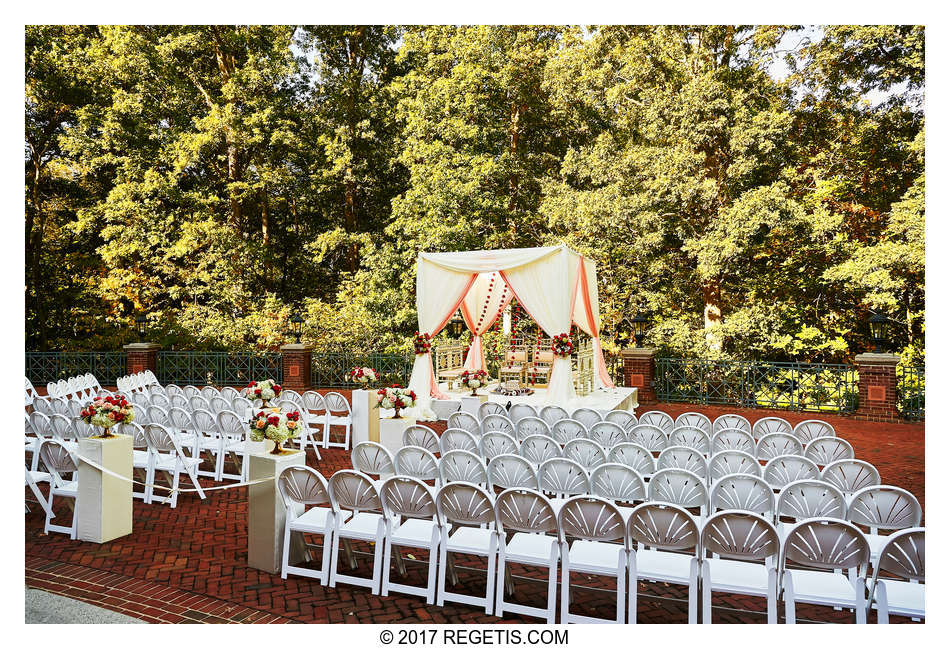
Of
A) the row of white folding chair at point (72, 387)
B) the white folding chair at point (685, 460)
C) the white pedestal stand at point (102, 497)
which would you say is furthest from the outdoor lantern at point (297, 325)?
the white folding chair at point (685, 460)

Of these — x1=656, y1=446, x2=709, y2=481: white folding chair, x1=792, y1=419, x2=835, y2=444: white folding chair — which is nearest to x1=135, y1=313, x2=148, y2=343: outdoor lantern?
x1=656, y1=446, x2=709, y2=481: white folding chair

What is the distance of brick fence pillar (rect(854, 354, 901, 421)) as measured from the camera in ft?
37.7

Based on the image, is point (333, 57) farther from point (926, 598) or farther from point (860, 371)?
point (926, 598)

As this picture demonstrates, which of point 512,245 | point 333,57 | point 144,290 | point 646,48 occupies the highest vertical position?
point 333,57

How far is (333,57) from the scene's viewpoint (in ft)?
72.3

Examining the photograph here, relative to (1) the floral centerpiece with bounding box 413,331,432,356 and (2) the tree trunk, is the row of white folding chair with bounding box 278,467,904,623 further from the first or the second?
(2) the tree trunk

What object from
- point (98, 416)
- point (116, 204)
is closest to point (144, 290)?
point (116, 204)

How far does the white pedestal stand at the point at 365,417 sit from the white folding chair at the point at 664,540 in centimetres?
535

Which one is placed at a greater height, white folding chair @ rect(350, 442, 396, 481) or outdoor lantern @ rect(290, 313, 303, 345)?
outdoor lantern @ rect(290, 313, 303, 345)

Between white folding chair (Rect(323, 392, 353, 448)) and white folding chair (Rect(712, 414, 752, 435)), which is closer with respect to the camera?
white folding chair (Rect(712, 414, 752, 435))

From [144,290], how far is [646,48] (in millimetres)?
18585

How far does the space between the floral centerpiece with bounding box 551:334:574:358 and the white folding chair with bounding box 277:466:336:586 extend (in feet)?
22.1

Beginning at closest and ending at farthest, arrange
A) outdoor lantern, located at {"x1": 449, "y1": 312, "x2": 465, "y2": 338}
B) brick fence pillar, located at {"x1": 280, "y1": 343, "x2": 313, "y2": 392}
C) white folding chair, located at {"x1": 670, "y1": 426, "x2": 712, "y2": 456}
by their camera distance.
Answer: white folding chair, located at {"x1": 670, "y1": 426, "x2": 712, "y2": 456}, brick fence pillar, located at {"x1": 280, "y1": 343, "x2": 313, "y2": 392}, outdoor lantern, located at {"x1": 449, "y1": 312, "x2": 465, "y2": 338}

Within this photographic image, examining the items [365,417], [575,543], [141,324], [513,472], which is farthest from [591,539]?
[141,324]
